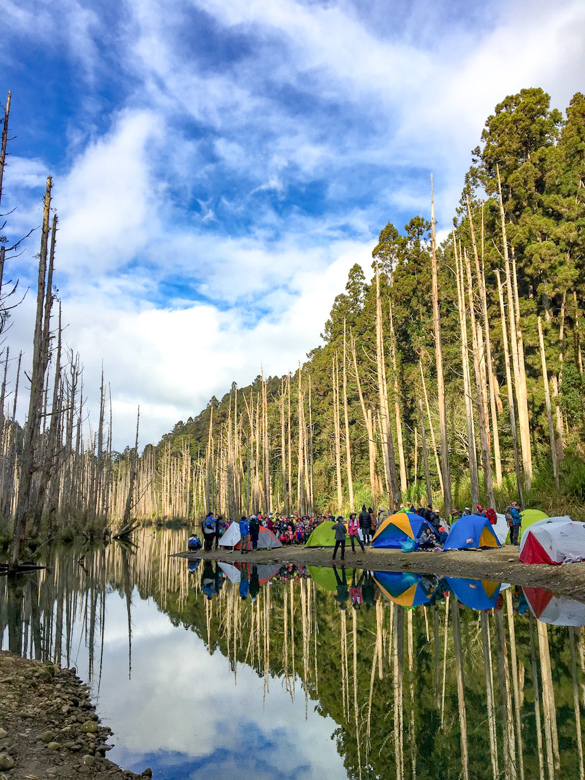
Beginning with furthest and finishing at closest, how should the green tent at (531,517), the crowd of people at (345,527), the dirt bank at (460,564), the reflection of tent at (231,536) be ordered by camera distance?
1. the reflection of tent at (231,536)
2. the crowd of people at (345,527)
3. the green tent at (531,517)
4. the dirt bank at (460,564)

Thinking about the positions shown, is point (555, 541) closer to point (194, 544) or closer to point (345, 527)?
point (345, 527)

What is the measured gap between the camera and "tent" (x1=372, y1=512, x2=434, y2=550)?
64.0 ft

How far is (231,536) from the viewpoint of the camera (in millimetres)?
26062

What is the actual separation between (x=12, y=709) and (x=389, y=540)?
16328mm

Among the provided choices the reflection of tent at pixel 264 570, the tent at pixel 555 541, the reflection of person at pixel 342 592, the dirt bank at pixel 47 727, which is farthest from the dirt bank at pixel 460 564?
the dirt bank at pixel 47 727

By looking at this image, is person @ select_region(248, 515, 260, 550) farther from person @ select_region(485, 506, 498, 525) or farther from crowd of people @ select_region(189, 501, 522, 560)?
person @ select_region(485, 506, 498, 525)

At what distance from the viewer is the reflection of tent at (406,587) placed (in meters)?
11.2

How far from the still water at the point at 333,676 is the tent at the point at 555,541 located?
5.27 feet

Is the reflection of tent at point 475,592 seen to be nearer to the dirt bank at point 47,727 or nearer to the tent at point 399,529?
the tent at point 399,529

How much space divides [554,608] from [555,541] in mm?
3587

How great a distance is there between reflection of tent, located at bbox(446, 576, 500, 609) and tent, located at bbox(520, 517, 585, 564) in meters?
1.33

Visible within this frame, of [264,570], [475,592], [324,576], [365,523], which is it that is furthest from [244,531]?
[475,592]

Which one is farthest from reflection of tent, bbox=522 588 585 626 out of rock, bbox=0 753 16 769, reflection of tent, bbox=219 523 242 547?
reflection of tent, bbox=219 523 242 547

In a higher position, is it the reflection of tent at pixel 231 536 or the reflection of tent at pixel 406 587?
the reflection of tent at pixel 231 536
